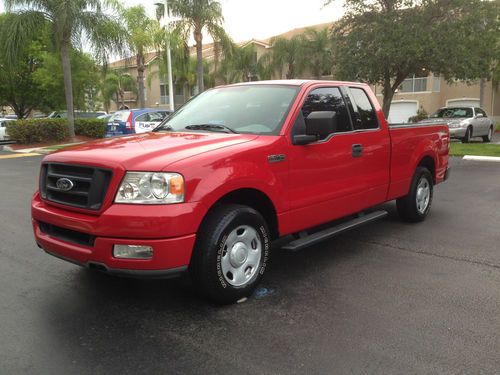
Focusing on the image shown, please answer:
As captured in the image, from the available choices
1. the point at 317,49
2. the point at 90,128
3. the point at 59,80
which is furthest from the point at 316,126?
A: the point at 317,49

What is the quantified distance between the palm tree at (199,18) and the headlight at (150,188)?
Result: 21.4m

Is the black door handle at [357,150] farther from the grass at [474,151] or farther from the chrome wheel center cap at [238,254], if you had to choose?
the grass at [474,151]

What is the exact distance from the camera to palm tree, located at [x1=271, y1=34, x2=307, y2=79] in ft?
129

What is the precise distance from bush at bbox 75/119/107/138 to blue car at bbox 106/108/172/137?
10.5 ft

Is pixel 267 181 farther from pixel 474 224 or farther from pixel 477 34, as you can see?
pixel 477 34

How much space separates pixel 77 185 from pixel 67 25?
18.6 metres

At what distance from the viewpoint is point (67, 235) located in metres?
3.69

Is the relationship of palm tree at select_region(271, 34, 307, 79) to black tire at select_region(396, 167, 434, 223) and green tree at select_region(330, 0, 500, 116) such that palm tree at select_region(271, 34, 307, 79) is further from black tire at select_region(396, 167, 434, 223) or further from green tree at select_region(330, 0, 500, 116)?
black tire at select_region(396, 167, 434, 223)

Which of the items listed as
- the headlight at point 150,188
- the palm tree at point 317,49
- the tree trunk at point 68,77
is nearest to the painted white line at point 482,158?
the headlight at point 150,188

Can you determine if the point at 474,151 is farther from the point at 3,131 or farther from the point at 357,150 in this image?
the point at 3,131

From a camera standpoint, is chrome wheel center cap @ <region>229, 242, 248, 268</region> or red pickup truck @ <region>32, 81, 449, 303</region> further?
chrome wheel center cap @ <region>229, 242, 248, 268</region>

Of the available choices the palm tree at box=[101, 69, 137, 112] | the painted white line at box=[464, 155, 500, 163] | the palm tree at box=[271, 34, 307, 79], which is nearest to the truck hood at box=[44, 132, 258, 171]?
the painted white line at box=[464, 155, 500, 163]

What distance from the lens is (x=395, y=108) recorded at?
127 ft

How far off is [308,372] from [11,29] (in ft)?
68.8
